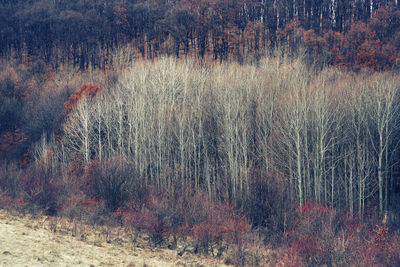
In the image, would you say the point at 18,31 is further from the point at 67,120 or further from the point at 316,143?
the point at 316,143

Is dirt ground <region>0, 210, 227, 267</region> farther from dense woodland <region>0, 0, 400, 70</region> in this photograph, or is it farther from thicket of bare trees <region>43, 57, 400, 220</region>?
dense woodland <region>0, 0, 400, 70</region>

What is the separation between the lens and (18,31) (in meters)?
83.6

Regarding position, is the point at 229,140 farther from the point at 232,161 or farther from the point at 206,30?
the point at 206,30

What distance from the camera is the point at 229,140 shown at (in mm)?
30922

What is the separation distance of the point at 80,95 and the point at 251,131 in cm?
1972

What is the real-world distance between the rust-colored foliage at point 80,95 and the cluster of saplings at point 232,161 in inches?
5.8

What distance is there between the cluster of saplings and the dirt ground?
1.22 metres

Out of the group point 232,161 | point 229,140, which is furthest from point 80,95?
point 232,161

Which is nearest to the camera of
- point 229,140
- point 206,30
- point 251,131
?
point 229,140

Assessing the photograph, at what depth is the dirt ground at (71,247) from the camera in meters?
13.8

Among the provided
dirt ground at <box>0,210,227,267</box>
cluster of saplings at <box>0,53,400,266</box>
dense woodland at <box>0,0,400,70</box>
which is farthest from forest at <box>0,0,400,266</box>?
dirt ground at <box>0,210,227,267</box>

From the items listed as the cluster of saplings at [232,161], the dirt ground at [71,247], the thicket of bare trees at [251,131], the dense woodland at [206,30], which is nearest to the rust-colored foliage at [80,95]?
the cluster of saplings at [232,161]

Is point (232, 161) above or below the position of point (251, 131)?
below

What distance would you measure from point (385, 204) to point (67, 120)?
29087 millimetres
